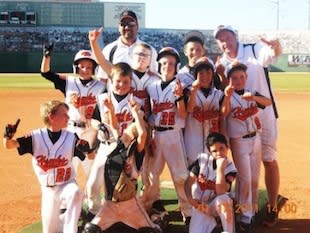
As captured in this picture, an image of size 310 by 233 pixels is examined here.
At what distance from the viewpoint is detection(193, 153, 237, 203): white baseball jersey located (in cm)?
434

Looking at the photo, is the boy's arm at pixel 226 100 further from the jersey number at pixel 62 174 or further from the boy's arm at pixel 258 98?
the jersey number at pixel 62 174

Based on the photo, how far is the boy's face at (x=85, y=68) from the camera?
5078 mm

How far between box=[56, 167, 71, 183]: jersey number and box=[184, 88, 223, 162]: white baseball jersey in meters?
1.19

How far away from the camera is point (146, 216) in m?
4.54

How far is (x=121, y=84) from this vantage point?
4.52m

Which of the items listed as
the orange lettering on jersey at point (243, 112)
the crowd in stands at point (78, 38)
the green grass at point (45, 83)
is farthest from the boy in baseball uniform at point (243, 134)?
the crowd in stands at point (78, 38)

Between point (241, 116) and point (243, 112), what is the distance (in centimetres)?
4

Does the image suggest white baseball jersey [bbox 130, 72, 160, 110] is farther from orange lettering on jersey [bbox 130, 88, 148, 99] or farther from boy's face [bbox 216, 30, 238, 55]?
boy's face [bbox 216, 30, 238, 55]

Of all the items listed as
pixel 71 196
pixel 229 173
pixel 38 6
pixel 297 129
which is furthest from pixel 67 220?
pixel 38 6

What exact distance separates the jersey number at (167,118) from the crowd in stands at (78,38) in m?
36.3

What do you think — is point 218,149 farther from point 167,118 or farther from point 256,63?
point 256,63

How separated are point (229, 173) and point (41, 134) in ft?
5.23

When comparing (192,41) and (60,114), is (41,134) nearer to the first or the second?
(60,114)

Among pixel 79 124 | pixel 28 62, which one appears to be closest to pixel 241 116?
pixel 79 124
